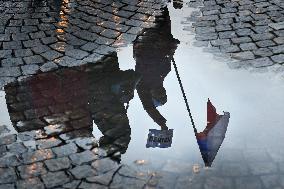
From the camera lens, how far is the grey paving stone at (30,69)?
754 centimetres

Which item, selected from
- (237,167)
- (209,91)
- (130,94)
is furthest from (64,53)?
(237,167)

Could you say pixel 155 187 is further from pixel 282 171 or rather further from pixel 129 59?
pixel 129 59

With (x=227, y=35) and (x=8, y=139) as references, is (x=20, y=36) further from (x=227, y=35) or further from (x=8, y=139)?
(x=227, y=35)

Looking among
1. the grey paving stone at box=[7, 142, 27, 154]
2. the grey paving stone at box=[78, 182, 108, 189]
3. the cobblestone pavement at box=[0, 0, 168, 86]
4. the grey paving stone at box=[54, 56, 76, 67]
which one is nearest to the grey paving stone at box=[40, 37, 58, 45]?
the cobblestone pavement at box=[0, 0, 168, 86]

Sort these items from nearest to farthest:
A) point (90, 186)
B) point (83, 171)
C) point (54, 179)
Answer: point (90, 186) < point (54, 179) < point (83, 171)

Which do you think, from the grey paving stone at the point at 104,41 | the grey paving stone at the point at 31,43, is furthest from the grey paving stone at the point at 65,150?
the grey paving stone at the point at 31,43

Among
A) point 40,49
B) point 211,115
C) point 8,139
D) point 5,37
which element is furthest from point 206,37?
point 8,139

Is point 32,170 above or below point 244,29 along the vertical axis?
below

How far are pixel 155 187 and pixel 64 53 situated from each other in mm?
4160

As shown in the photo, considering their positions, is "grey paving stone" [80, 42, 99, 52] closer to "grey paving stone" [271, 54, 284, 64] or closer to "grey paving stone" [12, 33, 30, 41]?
"grey paving stone" [12, 33, 30, 41]

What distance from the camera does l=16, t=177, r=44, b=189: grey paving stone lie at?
4875mm

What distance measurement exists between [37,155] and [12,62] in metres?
2.97

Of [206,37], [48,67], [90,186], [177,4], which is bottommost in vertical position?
[90,186]

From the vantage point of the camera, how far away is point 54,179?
5004 millimetres
